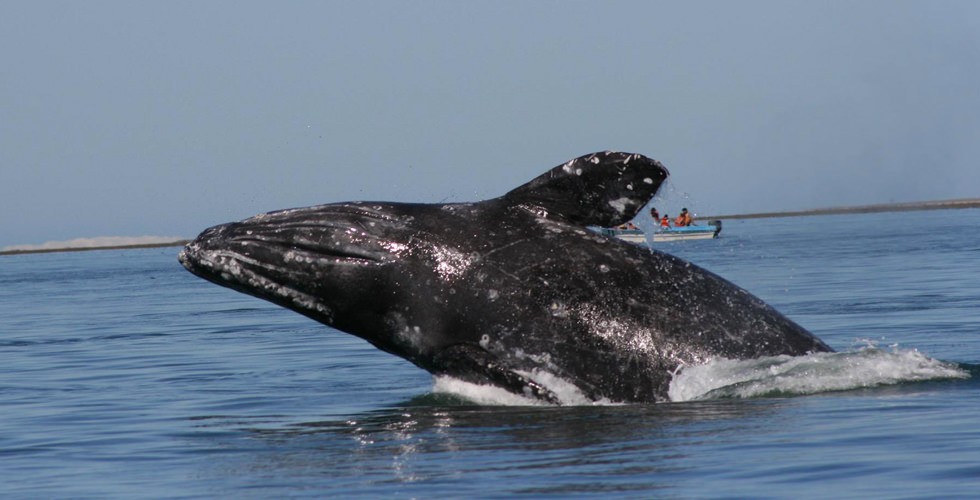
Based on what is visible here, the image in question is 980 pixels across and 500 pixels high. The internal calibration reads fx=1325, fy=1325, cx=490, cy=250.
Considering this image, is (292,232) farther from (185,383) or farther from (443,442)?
(185,383)

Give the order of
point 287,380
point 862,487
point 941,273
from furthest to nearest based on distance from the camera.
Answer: point 941,273 → point 287,380 → point 862,487

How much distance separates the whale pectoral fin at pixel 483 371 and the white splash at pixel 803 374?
1.07 meters

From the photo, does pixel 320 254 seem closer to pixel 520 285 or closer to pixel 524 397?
pixel 520 285

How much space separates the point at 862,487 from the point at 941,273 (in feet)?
75.5

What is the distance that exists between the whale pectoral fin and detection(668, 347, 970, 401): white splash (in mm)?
1074

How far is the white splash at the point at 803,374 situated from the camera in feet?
34.0

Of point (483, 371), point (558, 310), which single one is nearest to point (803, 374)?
point (558, 310)

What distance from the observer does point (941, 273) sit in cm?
2878

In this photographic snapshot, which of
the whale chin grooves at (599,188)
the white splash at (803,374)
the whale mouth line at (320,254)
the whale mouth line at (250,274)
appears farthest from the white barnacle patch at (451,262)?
the white splash at (803,374)

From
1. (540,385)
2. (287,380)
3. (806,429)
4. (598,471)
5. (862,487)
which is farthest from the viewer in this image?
(287,380)

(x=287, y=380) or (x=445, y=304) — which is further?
(x=287, y=380)

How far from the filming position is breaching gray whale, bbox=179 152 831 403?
10438 mm

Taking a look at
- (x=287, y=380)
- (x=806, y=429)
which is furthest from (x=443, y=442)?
(x=287, y=380)

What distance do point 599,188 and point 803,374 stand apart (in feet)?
7.36
